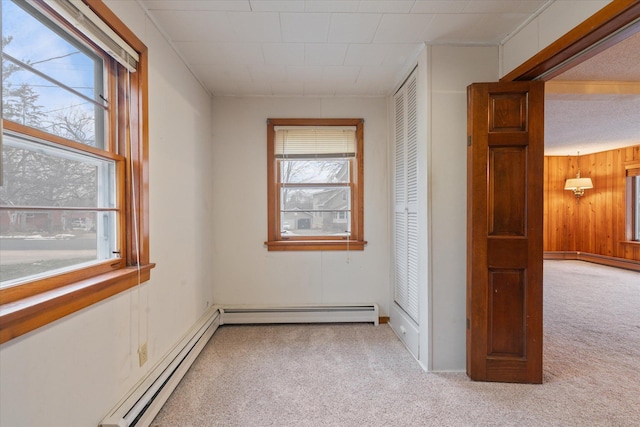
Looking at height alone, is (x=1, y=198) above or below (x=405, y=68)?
below

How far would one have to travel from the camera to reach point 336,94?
3.29m

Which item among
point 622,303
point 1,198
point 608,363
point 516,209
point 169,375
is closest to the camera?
point 1,198

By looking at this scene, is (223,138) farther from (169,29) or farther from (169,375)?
(169,375)

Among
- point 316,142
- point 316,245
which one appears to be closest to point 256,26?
point 316,142

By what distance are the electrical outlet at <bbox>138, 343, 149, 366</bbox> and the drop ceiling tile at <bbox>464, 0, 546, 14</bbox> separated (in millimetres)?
2916

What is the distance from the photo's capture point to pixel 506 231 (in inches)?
85.0

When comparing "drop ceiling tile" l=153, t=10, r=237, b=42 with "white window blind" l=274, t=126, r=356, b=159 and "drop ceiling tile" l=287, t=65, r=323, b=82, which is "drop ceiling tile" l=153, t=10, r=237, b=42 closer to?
"drop ceiling tile" l=287, t=65, r=323, b=82

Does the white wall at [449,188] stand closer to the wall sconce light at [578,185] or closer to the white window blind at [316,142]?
the white window blind at [316,142]

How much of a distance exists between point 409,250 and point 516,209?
0.93m

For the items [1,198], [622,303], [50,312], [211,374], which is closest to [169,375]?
[211,374]

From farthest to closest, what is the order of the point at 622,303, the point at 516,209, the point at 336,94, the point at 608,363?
the point at 622,303 < the point at 336,94 < the point at 608,363 < the point at 516,209

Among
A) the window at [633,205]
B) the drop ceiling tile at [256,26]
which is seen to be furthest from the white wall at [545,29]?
the window at [633,205]

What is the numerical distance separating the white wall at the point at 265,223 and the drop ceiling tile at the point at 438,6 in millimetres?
1450

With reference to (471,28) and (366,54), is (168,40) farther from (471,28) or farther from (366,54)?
(471,28)
